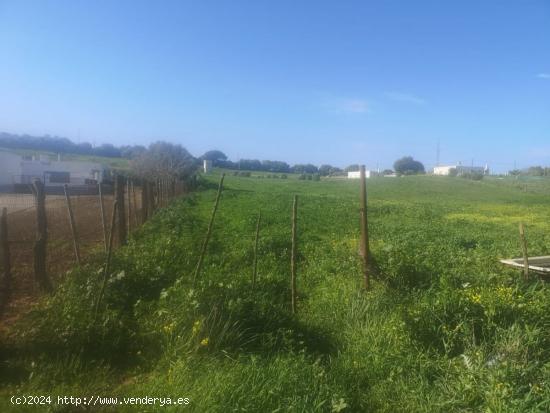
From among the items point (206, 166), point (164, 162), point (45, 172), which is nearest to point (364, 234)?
point (45, 172)

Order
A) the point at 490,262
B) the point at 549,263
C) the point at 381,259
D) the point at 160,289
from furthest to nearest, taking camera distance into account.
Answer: the point at 490,262
the point at 549,263
the point at 381,259
the point at 160,289

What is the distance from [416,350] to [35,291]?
16.9ft

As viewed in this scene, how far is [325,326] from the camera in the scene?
5.46 meters

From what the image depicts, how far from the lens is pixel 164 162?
60250mm

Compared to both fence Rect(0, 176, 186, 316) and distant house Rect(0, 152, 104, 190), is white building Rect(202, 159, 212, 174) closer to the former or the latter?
distant house Rect(0, 152, 104, 190)

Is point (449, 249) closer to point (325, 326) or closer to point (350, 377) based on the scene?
point (325, 326)

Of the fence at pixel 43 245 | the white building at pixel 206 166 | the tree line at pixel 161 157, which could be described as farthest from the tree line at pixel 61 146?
the fence at pixel 43 245

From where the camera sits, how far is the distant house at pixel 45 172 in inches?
1730

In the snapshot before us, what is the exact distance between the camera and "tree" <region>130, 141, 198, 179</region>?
57.1m

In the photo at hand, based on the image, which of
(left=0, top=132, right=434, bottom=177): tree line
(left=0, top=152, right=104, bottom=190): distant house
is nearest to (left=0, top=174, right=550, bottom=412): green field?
(left=0, top=132, right=434, bottom=177): tree line

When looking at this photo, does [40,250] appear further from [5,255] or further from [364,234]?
[364,234]

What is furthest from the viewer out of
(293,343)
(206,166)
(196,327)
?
(206,166)

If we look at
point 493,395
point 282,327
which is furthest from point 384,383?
point 282,327

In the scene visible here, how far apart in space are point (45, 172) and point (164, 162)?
14656 mm
